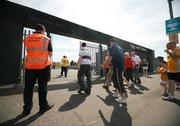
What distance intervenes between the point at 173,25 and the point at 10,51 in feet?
31.1

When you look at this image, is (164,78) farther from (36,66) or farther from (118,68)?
(36,66)

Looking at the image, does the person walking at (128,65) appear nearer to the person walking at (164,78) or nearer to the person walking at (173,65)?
the person walking at (164,78)

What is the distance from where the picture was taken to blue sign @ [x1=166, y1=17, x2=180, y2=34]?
919 cm

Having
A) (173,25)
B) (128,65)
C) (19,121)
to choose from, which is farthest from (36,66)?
(173,25)

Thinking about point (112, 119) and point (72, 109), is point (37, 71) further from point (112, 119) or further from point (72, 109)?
point (112, 119)

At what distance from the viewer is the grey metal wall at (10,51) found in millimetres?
7609

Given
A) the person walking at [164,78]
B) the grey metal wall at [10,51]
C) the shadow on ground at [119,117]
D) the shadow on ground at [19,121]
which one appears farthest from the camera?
the grey metal wall at [10,51]

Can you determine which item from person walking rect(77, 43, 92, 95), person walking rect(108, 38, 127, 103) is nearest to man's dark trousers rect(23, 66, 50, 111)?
person walking rect(108, 38, 127, 103)

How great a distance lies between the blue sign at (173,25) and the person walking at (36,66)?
843cm

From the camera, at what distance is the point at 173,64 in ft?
15.9

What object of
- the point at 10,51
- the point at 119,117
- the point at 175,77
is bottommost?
the point at 119,117

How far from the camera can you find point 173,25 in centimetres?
937

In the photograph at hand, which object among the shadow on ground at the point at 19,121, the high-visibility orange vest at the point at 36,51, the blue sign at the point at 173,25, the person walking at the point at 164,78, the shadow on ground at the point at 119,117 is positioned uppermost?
the blue sign at the point at 173,25

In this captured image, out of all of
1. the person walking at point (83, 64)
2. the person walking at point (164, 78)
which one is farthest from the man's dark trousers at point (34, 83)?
the person walking at point (164, 78)
